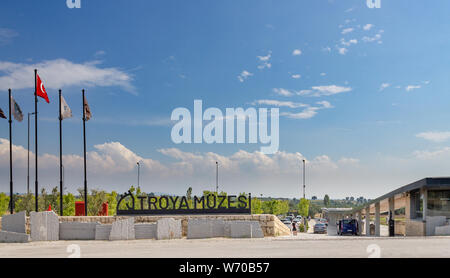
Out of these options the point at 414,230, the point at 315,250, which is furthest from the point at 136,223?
the point at 414,230

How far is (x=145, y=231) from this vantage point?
2522 cm

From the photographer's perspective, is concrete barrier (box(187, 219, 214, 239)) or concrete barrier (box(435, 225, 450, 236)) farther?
concrete barrier (box(435, 225, 450, 236))

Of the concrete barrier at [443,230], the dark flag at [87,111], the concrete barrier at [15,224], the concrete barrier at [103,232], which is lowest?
the concrete barrier at [443,230]

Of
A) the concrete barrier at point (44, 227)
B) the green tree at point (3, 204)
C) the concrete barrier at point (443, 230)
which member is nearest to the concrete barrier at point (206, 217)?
the concrete barrier at point (44, 227)

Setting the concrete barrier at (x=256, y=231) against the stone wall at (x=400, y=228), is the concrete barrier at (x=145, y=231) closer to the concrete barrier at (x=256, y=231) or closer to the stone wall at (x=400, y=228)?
the concrete barrier at (x=256, y=231)

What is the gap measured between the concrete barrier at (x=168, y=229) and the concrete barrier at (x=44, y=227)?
21.1ft

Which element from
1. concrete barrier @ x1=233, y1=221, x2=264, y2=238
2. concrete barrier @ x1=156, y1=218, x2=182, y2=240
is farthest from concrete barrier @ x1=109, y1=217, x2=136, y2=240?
concrete barrier @ x1=233, y1=221, x2=264, y2=238

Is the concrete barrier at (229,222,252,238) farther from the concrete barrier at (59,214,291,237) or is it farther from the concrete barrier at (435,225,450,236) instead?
the concrete barrier at (435,225,450,236)

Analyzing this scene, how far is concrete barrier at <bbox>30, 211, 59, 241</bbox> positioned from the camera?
25.4 m

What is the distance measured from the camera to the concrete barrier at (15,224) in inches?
1008

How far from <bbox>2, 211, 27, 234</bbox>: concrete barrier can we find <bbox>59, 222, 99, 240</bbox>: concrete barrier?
7.76 ft
